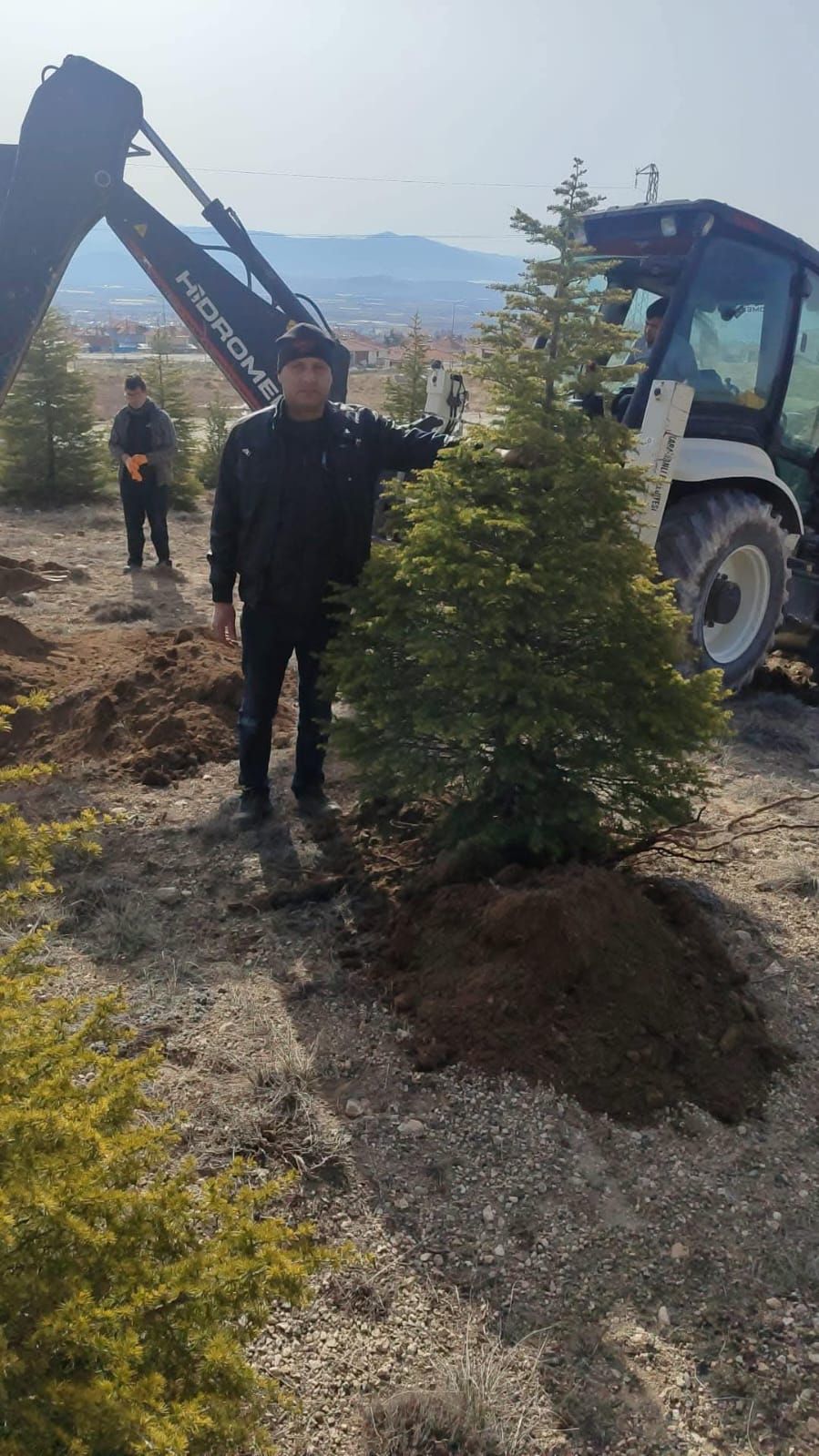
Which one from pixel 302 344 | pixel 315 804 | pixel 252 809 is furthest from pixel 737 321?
pixel 252 809

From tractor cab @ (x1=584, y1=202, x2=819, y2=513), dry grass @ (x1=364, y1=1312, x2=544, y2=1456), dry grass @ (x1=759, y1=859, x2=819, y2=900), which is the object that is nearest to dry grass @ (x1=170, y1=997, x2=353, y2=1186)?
dry grass @ (x1=364, y1=1312, x2=544, y2=1456)

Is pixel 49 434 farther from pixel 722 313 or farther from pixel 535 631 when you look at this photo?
pixel 535 631

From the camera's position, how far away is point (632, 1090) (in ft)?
10.5

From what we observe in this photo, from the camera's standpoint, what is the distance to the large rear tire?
622cm

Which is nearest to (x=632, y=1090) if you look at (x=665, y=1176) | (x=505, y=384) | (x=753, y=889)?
(x=665, y=1176)

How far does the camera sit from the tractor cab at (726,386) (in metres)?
6.13

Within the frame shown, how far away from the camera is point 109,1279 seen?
1.71m

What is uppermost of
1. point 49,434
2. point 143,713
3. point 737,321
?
point 737,321

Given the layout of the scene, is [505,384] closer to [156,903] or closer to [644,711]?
[644,711]

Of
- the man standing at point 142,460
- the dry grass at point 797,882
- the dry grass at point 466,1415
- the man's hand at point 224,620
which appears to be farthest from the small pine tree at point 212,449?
the dry grass at point 466,1415

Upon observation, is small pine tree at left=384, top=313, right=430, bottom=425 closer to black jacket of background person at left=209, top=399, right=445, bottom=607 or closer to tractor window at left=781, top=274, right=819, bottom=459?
tractor window at left=781, top=274, right=819, bottom=459

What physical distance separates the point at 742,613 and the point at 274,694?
364 centimetres

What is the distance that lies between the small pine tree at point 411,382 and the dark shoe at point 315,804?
10.7 metres

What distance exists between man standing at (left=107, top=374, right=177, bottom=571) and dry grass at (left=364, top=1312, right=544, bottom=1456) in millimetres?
9135
